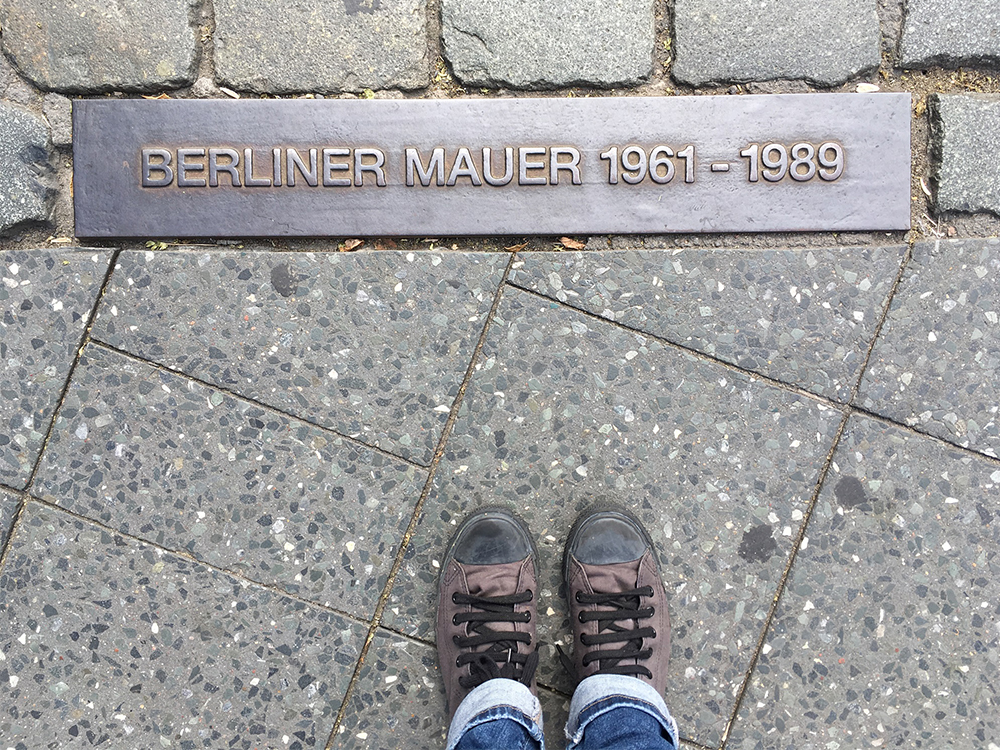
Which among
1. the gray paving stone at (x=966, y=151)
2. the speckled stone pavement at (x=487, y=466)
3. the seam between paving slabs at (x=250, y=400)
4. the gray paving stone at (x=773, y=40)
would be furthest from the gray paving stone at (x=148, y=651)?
the gray paving stone at (x=966, y=151)

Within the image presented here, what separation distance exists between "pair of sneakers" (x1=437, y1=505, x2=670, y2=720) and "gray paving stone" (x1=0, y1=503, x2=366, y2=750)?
31cm

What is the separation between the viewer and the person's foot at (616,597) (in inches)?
70.8

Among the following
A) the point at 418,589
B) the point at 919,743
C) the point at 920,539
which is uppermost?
the point at 920,539

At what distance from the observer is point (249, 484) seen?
5.97 ft

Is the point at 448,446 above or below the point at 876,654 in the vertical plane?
above

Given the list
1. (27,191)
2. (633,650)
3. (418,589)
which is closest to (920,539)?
(633,650)

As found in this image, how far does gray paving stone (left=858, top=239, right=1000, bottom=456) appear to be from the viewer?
1.85 metres

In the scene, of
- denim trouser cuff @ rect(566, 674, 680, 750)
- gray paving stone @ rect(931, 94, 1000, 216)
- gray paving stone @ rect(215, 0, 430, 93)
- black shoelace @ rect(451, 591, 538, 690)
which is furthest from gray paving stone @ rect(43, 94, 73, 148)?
gray paving stone @ rect(931, 94, 1000, 216)

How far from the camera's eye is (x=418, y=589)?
5.98 feet

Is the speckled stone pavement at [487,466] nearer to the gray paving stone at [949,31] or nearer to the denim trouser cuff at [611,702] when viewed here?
the denim trouser cuff at [611,702]

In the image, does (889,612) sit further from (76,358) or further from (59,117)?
(59,117)

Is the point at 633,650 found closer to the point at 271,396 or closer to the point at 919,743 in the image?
the point at 919,743

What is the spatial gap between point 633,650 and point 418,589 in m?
0.62

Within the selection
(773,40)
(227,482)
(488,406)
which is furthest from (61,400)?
(773,40)
